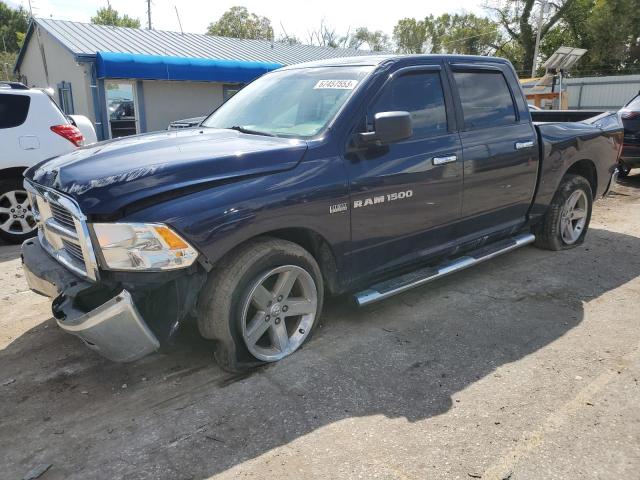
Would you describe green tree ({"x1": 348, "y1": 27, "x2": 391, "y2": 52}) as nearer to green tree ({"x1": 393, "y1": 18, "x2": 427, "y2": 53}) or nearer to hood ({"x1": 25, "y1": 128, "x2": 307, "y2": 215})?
green tree ({"x1": 393, "y1": 18, "x2": 427, "y2": 53})

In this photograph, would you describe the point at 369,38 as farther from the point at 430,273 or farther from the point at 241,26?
the point at 430,273

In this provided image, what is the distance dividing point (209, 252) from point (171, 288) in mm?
298

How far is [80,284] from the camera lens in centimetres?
301

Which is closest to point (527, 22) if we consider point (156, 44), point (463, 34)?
point (463, 34)

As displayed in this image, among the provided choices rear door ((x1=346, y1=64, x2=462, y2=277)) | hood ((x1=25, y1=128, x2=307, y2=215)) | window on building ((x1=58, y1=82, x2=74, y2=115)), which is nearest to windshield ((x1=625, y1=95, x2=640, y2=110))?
rear door ((x1=346, y1=64, x2=462, y2=277))

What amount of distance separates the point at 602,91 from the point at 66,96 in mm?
23283

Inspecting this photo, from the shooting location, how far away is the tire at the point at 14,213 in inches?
254

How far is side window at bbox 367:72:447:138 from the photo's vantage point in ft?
12.6

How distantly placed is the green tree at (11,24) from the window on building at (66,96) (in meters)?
45.9

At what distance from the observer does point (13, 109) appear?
6.53m

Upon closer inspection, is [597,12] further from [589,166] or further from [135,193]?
[135,193]

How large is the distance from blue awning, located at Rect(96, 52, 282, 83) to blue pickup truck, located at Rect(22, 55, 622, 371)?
38.8 ft

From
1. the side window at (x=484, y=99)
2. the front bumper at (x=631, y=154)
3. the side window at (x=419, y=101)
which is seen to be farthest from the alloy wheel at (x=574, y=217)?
the front bumper at (x=631, y=154)

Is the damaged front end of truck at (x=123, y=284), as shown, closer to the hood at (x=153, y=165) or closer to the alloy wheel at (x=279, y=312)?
the hood at (x=153, y=165)
